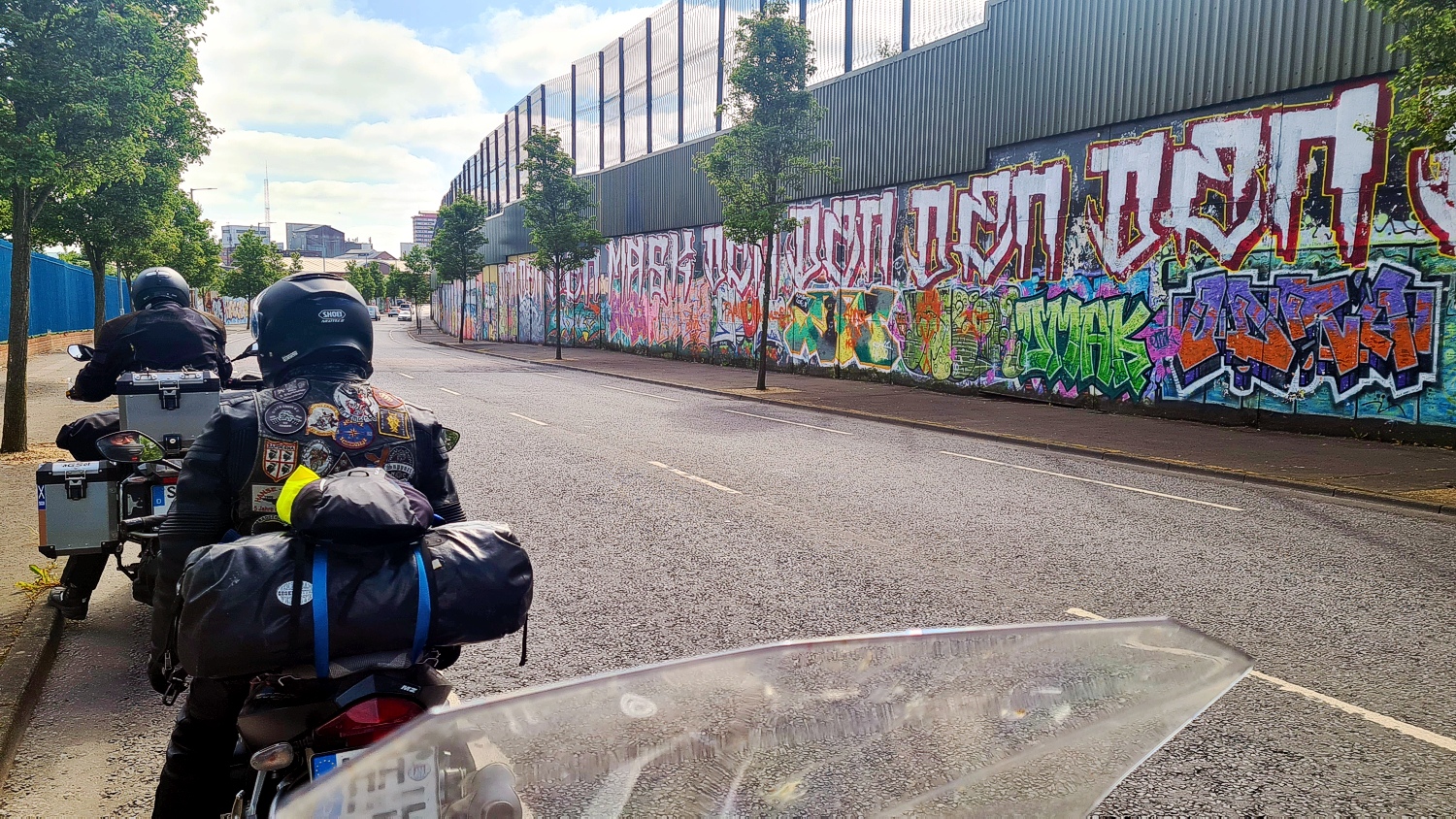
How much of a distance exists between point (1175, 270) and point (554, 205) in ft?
76.3

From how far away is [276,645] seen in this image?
1785 mm

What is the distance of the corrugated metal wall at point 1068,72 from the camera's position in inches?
511

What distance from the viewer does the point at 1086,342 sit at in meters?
16.2

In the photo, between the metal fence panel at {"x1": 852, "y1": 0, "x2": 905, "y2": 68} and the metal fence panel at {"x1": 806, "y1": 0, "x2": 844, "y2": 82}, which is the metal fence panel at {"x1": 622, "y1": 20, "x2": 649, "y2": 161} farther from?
the metal fence panel at {"x1": 852, "y1": 0, "x2": 905, "y2": 68}

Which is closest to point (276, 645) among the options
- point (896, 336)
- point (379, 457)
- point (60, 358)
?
point (379, 457)

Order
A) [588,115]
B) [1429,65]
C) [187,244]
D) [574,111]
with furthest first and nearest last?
[574,111], [588,115], [187,244], [1429,65]

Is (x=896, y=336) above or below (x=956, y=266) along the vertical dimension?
below

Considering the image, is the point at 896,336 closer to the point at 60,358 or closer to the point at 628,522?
the point at 628,522

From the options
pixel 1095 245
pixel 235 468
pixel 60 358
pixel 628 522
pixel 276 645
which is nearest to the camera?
pixel 276 645

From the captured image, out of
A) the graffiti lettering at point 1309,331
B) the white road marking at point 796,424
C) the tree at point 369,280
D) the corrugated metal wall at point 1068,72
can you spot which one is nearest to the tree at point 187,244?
the white road marking at point 796,424

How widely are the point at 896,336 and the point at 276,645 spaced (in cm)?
1967

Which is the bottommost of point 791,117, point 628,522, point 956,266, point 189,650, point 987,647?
point 628,522

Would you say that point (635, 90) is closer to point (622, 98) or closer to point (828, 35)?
point (622, 98)

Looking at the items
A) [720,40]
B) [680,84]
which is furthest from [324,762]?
[680,84]
